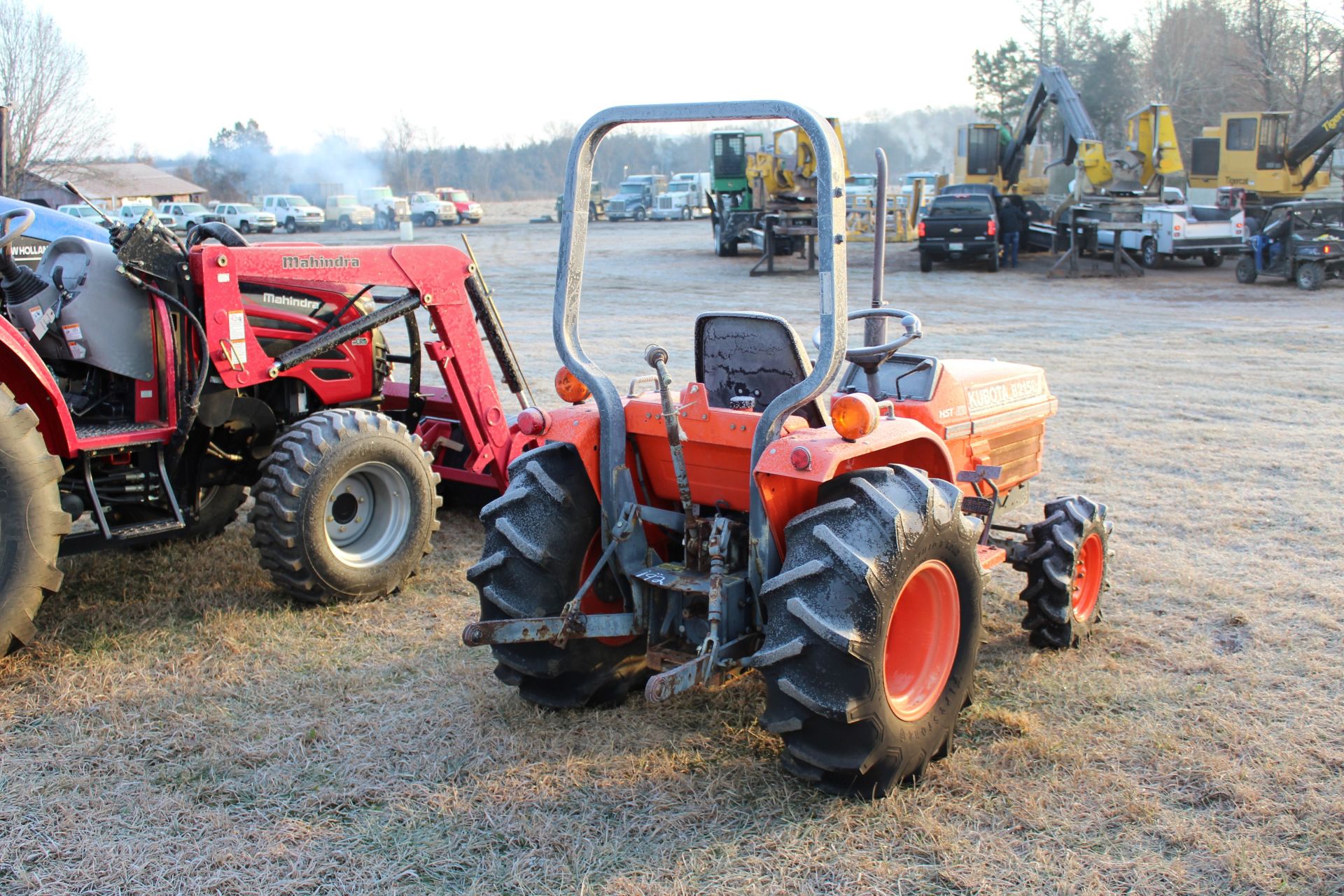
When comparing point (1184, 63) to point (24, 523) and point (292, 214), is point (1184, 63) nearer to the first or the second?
point (292, 214)

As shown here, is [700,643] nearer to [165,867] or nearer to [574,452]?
[574,452]

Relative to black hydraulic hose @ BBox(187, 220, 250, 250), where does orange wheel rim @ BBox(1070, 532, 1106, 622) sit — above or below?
below

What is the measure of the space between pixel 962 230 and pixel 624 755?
19.9 m

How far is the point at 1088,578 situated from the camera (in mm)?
4918

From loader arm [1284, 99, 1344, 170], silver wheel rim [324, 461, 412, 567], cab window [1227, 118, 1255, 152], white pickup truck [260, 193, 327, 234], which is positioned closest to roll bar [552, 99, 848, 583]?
silver wheel rim [324, 461, 412, 567]

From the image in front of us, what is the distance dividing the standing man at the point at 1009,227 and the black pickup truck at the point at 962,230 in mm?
719

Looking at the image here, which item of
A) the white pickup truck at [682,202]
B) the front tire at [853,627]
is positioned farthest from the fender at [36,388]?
the white pickup truck at [682,202]

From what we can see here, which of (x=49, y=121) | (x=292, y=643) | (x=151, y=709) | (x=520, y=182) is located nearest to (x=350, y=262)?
(x=292, y=643)

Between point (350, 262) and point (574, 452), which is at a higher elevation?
point (350, 262)

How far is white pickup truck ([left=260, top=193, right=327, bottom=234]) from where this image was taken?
44844 mm

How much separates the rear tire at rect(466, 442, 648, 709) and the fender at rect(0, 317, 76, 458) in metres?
2.06

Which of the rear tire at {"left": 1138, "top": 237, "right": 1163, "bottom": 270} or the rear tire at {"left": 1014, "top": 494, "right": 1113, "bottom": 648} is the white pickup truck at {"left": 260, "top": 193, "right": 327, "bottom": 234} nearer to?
the rear tire at {"left": 1138, "top": 237, "right": 1163, "bottom": 270}

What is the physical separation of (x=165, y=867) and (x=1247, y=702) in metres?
3.75

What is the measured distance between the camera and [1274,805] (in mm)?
3451
